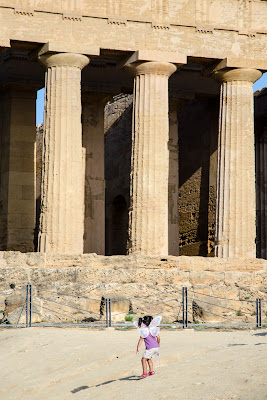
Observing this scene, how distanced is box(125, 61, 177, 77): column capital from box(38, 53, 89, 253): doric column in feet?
5.48

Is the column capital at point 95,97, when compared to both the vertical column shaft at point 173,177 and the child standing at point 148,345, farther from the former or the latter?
the child standing at point 148,345

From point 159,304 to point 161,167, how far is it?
6.85m

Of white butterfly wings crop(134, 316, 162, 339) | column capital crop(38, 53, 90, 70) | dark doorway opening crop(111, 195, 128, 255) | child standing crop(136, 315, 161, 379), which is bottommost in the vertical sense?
child standing crop(136, 315, 161, 379)

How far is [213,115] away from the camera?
129 ft

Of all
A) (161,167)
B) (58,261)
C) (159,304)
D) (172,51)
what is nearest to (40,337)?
(159,304)

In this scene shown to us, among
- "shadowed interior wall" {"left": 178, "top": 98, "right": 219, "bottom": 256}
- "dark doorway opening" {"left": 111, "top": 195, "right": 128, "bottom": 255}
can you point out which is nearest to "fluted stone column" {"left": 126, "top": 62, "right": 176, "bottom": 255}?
"shadowed interior wall" {"left": 178, "top": 98, "right": 219, "bottom": 256}

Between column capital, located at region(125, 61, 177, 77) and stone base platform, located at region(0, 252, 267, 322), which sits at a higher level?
column capital, located at region(125, 61, 177, 77)

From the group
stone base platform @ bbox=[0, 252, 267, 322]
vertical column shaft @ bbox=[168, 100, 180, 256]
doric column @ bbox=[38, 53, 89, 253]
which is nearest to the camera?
stone base platform @ bbox=[0, 252, 267, 322]

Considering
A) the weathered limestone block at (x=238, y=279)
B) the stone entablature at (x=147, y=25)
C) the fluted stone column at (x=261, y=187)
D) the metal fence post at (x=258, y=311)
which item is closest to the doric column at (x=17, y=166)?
the stone entablature at (x=147, y=25)

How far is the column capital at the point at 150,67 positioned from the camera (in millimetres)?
32812

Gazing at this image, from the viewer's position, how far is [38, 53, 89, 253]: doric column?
102 ft

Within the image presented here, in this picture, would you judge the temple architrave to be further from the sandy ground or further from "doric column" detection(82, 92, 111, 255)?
the sandy ground

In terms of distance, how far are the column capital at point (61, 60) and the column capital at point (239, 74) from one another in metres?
4.88

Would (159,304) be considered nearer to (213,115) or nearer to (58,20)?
(58,20)
